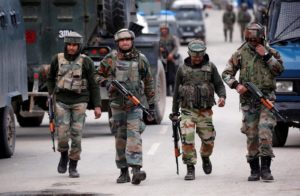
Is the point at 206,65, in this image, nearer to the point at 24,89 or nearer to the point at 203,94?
the point at 203,94

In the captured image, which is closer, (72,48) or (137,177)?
(137,177)

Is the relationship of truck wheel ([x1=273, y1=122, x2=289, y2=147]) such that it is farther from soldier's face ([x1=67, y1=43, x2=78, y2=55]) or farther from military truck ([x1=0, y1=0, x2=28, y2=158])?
soldier's face ([x1=67, y1=43, x2=78, y2=55])

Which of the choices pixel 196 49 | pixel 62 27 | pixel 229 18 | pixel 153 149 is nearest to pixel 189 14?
pixel 229 18

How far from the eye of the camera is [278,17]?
19.3 metres

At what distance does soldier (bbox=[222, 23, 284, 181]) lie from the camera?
14430 mm

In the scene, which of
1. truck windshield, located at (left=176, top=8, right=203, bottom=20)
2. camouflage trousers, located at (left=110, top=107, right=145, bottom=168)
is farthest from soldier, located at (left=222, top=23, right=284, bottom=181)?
truck windshield, located at (left=176, top=8, right=203, bottom=20)

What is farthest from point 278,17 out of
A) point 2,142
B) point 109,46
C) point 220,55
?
point 220,55

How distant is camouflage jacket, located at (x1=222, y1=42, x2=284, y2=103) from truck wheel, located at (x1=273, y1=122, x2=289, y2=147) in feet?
13.2

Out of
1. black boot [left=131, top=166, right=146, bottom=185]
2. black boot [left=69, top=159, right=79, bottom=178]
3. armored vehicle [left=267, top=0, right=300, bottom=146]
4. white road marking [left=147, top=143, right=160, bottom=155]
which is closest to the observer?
black boot [left=131, top=166, right=146, bottom=185]

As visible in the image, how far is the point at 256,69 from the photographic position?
1455cm

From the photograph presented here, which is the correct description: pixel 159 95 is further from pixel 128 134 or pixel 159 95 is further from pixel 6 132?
pixel 128 134

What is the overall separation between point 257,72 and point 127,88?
146 centimetres

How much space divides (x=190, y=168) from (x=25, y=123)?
9.76 meters

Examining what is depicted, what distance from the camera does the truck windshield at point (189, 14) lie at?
59.1 m
